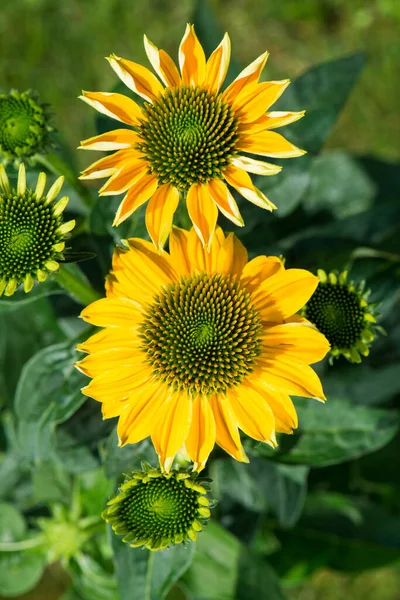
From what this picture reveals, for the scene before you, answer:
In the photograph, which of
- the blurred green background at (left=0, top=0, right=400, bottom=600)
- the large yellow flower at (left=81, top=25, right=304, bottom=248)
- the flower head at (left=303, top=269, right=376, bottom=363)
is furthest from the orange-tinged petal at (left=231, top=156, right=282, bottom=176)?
the blurred green background at (left=0, top=0, right=400, bottom=600)

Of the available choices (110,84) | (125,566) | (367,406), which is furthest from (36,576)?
(110,84)

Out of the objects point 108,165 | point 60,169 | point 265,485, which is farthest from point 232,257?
point 265,485

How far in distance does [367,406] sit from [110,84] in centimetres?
184

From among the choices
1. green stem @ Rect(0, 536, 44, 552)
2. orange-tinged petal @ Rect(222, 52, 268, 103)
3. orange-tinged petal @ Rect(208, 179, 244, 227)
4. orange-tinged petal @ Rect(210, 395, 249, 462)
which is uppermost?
orange-tinged petal @ Rect(222, 52, 268, 103)

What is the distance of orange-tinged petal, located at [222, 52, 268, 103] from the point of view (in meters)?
1.16

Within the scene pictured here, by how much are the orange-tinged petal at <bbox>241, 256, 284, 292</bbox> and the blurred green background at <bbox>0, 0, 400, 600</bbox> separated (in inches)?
71.2

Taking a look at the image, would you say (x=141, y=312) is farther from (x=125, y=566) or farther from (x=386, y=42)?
(x=386, y=42)

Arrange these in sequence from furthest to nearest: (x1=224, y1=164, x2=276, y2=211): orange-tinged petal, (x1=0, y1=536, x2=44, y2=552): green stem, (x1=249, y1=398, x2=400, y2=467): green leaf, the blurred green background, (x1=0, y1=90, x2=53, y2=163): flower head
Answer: the blurred green background, (x1=0, y1=536, x2=44, y2=552): green stem, (x1=249, y1=398, x2=400, y2=467): green leaf, (x1=0, y1=90, x2=53, y2=163): flower head, (x1=224, y1=164, x2=276, y2=211): orange-tinged petal

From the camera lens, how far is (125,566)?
1.33 meters

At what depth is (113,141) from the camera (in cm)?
118

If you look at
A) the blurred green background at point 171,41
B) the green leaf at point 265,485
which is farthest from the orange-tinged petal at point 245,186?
the blurred green background at point 171,41

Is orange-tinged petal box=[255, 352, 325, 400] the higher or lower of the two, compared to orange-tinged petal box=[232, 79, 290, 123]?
lower

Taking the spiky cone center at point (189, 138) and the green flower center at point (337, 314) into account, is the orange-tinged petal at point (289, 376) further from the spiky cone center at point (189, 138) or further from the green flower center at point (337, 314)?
the spiky cone center at point (189, 138)

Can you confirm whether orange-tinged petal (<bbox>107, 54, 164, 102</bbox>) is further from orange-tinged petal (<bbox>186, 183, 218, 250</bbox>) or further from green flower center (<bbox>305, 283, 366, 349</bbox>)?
green flower center (<bbox>305, 283, 366, 349</bbox>)
